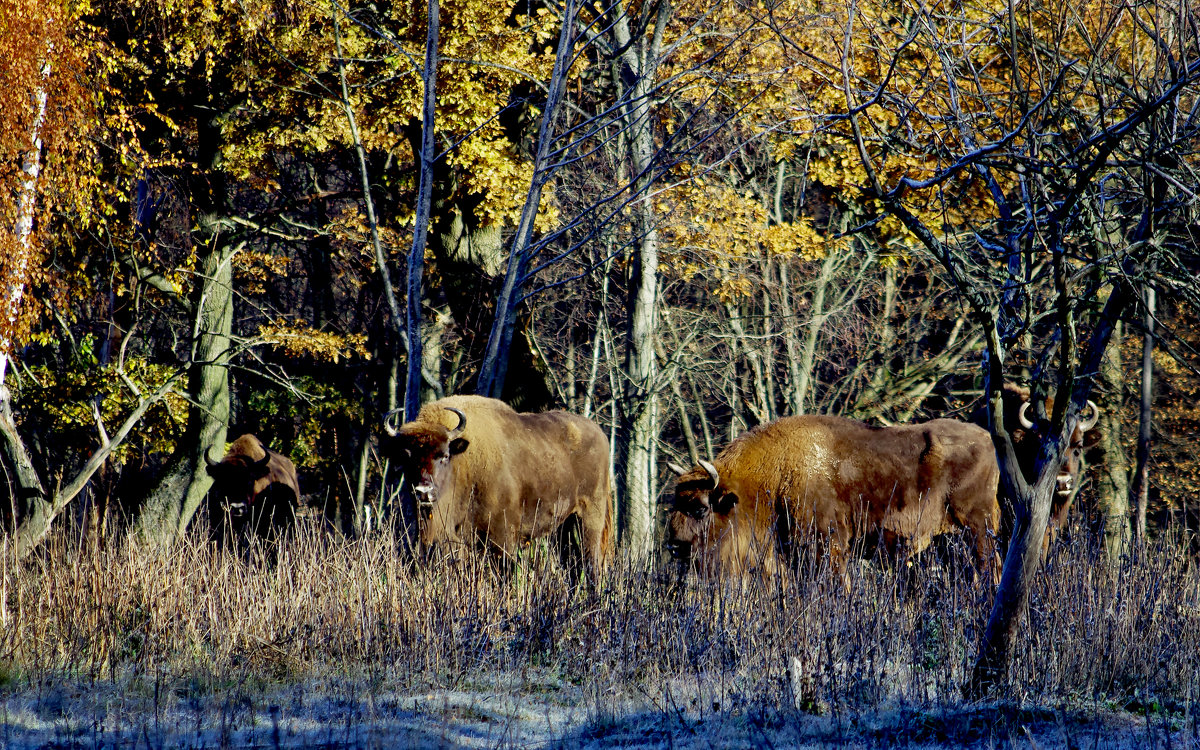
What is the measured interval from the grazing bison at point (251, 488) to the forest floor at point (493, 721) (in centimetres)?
751

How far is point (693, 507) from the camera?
10.5 metres

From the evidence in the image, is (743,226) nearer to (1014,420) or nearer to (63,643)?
(1014,420)

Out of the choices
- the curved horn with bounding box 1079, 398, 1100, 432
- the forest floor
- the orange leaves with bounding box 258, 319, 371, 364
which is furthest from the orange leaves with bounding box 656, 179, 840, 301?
the forest floor

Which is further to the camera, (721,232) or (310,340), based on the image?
(310,340)

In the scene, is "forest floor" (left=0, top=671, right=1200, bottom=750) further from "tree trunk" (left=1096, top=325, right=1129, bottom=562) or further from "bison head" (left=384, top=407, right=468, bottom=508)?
"tree trunk" (left=1096, top=325, right=1129, bottom=562)

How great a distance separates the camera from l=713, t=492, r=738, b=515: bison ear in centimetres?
1067

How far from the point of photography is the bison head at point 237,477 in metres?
14.5

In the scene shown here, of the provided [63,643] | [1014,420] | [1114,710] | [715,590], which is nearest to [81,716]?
[63,643]

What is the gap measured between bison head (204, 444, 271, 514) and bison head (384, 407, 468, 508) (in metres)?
4.81

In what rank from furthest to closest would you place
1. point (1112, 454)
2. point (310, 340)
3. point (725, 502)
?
point (310, 340)
point (1112, 454)
point (725, 502)

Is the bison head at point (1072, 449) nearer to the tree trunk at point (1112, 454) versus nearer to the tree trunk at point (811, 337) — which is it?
the tree trunk at point (1112, 454)

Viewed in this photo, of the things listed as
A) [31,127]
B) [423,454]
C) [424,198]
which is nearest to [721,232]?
[423,454]

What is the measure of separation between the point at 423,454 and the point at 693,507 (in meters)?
2.63

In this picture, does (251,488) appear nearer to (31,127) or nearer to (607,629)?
(31,127)
